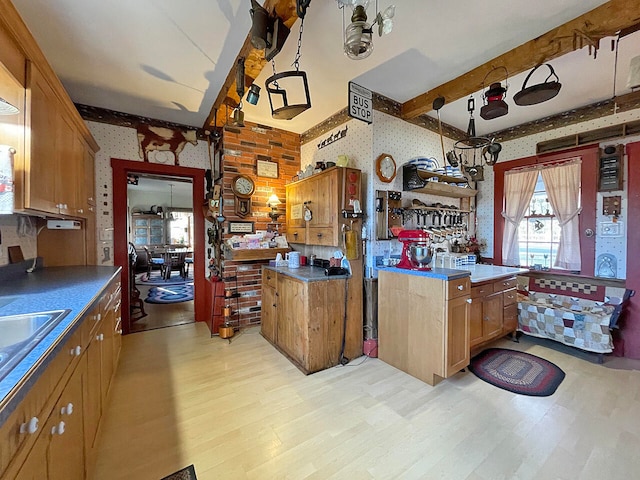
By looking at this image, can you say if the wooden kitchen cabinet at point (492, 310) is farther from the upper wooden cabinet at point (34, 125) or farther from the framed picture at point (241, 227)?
the upper wooden cabinet at point (34, 125)

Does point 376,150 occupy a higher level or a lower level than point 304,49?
lower

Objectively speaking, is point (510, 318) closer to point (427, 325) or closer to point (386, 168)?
point (427, 325)

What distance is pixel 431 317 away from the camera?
2.28 m

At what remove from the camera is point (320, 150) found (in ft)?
11.8

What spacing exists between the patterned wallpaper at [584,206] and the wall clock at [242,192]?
3.49 meters

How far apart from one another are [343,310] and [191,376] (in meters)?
1.54

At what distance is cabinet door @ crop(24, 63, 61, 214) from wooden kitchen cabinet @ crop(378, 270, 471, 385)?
277 centimetres

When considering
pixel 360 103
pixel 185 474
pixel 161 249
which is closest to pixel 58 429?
pixel 185 474

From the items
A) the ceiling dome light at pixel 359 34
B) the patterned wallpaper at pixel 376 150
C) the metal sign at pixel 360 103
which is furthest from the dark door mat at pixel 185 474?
the metal sign at pixel 360 103

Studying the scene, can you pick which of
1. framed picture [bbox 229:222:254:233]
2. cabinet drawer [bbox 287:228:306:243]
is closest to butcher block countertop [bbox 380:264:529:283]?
cabinet drawer [bbox 287:228:306:243]

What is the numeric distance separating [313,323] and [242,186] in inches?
78.0

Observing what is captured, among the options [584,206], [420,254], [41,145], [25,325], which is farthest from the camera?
[584,206]

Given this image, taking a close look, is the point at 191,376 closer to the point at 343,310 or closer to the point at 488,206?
the point at 343,310

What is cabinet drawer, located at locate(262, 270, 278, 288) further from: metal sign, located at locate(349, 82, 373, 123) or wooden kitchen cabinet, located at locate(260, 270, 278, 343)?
metal sign, located at locate(349, 82, 373, 123)
